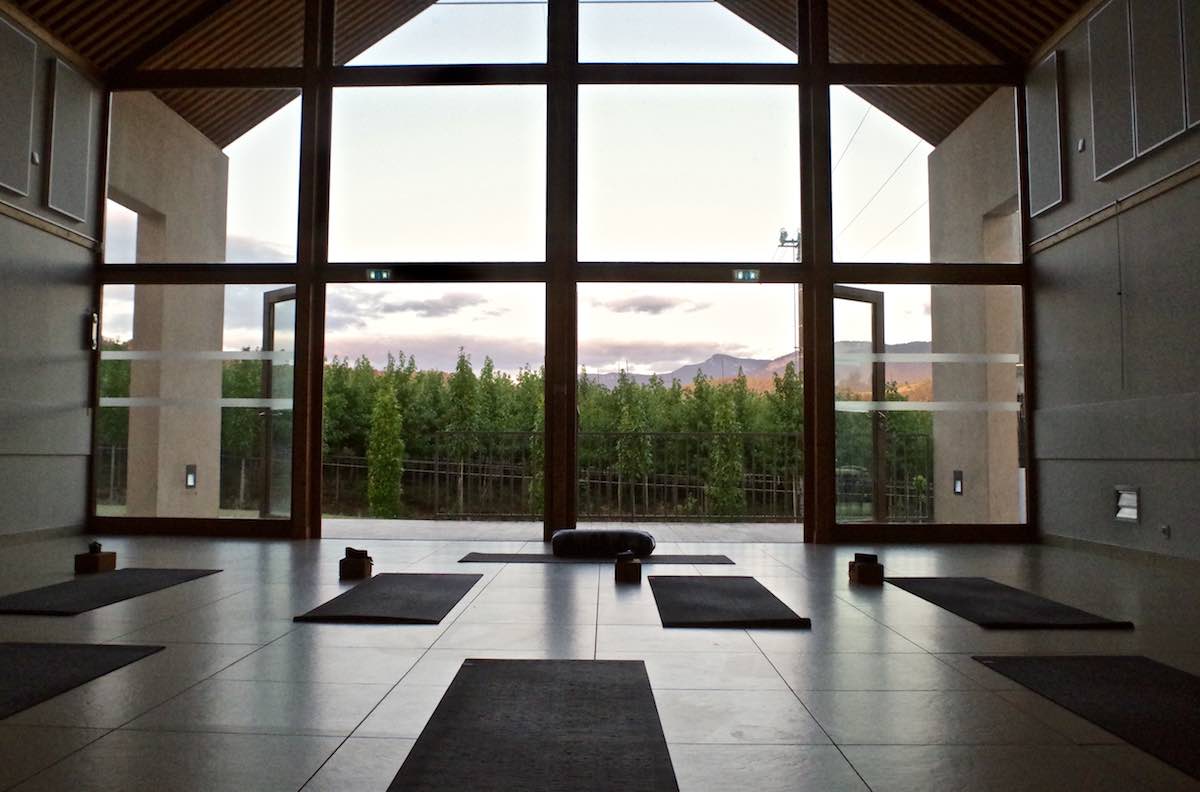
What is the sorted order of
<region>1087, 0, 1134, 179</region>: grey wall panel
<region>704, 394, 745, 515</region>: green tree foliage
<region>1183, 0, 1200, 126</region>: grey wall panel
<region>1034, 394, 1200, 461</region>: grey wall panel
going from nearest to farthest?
<region>1183, 0, 1200, 126</region>: grey wall panel < <region>1034, 394, 1200, 461</region>: grey wall panel < <region>1087, 0, 1134, 179</region>: grey wall panel < <region>704, 394, 745, 515</region>: green tree foliage

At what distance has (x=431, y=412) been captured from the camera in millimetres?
11906

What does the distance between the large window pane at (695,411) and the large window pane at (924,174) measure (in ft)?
5.26

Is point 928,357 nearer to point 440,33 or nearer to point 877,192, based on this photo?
point 877,192

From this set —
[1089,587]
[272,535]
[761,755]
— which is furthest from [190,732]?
[272,535]

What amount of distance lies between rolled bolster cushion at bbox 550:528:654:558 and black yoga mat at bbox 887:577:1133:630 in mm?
1748

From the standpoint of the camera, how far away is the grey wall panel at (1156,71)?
5.82 m

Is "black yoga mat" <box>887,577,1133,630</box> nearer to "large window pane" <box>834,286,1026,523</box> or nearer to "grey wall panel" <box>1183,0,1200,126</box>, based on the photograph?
"large window pane" <box>834,286,1026,523</box>

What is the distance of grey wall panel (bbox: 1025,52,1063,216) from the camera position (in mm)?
7449

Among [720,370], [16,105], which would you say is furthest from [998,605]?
[16,105]

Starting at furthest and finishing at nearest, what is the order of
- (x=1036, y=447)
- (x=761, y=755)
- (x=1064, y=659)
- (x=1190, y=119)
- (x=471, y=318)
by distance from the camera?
(x=471, y=318) → (x=1036, y=447) → (x=1190, y=119) → (x=1064, y=659) → (x=761, y=755)

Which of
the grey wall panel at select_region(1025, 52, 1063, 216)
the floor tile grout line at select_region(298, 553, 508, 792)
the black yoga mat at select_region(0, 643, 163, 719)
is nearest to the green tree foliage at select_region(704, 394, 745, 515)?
the grey wall panel at select_region(1025, 52, 1063, 216)

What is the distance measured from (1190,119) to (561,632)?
501 centimetres

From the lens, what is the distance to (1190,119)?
18.6 ft

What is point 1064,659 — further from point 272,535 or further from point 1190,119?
point 272,535
